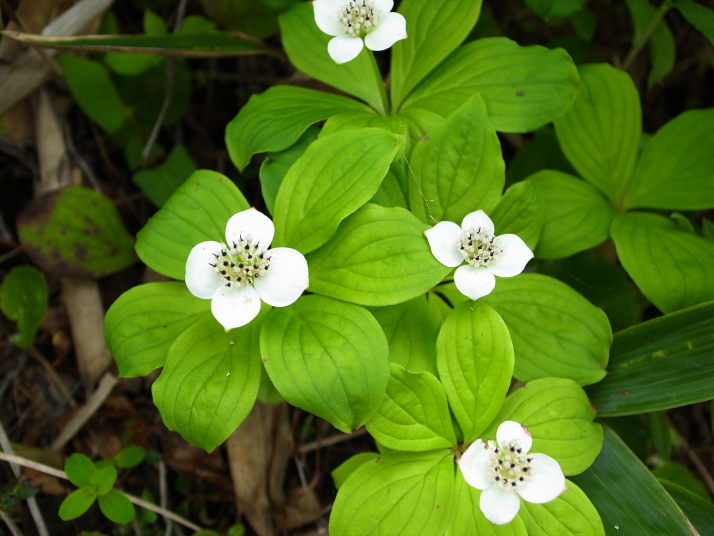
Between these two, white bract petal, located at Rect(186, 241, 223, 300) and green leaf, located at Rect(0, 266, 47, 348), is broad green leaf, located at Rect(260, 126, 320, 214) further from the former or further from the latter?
green leaf, located at Rect(0, 266, 47, 348)

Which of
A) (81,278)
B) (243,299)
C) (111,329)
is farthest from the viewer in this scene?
(81,278)

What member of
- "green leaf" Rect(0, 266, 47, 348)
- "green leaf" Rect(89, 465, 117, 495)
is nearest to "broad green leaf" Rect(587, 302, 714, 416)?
"green leaf" Rect(89, 465, 117, 495)

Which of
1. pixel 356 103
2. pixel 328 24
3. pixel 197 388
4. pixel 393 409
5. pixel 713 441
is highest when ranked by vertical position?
pixel 328 24

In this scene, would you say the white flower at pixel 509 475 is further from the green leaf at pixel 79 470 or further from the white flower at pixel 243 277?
the green leaf at pixel 79 470

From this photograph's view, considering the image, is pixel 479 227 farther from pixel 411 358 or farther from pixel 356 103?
pixel 356 103

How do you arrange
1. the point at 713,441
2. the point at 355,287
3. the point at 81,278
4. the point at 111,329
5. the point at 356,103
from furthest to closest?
the point at 713,441
the point at 81,278
the point at 356,103
the point at 111,329
the point at 355,287

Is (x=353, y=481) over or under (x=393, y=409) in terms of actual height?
under

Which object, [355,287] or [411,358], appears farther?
[411,358]

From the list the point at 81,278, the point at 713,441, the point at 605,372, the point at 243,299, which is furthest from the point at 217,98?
the point at 713,441
